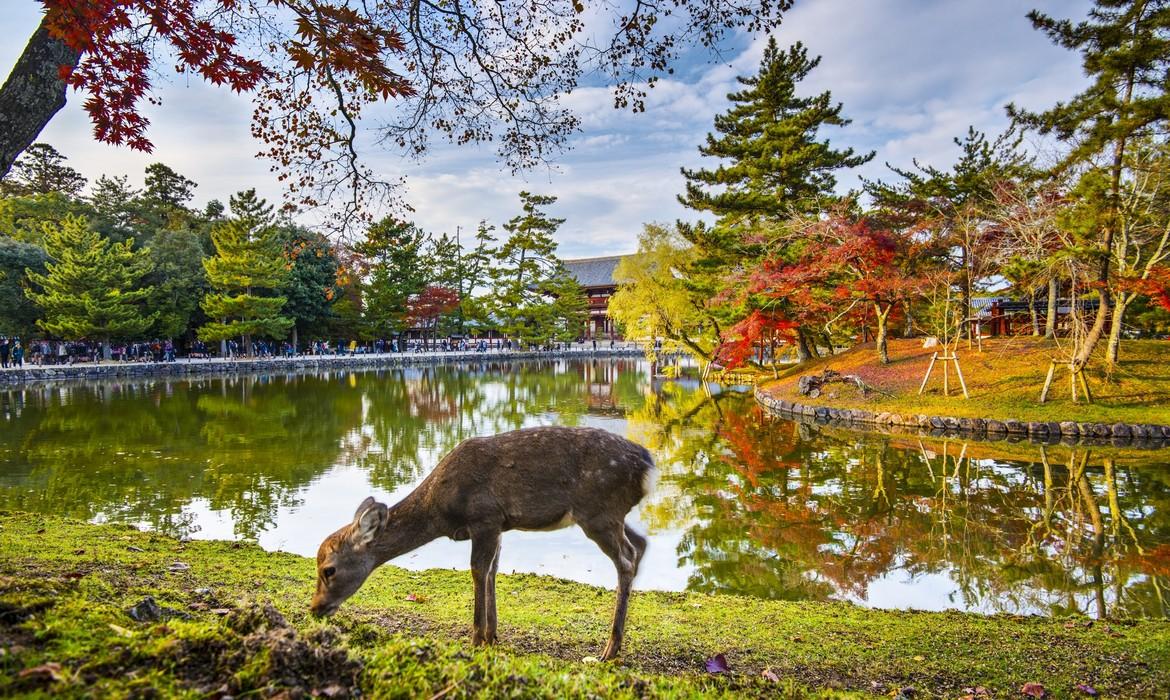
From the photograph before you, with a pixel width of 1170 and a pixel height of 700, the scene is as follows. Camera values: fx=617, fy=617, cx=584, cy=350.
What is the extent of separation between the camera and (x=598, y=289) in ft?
225

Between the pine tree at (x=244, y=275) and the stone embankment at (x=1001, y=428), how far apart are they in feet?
102

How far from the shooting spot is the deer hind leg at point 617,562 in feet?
12.7

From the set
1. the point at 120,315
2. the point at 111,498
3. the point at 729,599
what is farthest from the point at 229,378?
the point at 729,599

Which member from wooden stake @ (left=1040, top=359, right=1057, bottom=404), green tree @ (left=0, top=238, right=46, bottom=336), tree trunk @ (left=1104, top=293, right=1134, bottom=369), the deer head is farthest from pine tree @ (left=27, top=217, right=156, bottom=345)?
tree trunk @ (left=1104, top=293, right=1134, bottom=369)

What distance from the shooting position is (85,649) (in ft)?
6.37

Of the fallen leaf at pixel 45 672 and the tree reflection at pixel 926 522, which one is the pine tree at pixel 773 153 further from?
the fallen leaf at pixel 45 672

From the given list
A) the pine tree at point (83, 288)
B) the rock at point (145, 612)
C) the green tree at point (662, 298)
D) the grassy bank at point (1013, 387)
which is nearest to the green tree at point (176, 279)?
the pine tree at point (83, 288)

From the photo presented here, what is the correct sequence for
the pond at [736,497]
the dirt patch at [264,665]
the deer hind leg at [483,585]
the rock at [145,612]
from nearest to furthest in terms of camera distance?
the dirt patch at [264,665] → the rock at [145,612] → the deer hind leg at [483,585] → the pond at [736,497]

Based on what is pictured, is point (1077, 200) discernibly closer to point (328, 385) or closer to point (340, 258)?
point (340, 258)

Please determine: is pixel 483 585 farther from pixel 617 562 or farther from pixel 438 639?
pixel 617 562

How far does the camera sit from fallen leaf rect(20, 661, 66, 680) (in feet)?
5.62

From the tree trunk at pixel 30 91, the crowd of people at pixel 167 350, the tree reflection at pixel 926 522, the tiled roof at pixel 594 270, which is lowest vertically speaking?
the tree reflection at pixel 926 522

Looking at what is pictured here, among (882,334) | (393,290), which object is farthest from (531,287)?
(882,334)

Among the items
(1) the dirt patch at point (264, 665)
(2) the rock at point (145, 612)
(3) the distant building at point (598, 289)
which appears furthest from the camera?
(3) the distant building at point (598, 289)
